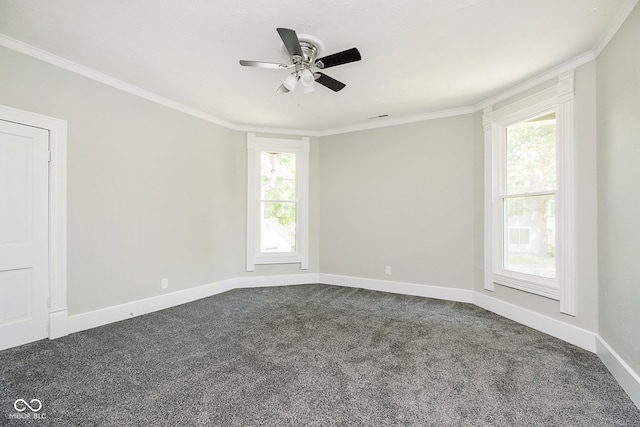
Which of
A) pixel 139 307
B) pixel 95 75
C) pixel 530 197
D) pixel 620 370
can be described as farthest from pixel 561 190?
pixel 95 75

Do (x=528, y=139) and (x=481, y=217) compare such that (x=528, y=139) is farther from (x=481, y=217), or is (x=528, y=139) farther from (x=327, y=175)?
(x=327, y=175)

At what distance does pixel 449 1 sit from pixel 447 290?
3.46 meters

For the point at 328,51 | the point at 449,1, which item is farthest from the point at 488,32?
the point at 328,51

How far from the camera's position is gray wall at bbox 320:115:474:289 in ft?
13.7

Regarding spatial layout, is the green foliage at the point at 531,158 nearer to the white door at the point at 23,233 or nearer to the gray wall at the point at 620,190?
the gray wall at the point at 620,190

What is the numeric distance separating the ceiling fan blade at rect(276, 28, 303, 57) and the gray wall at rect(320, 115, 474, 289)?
108 inches

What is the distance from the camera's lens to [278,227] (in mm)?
5156

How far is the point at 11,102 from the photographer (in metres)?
2.58

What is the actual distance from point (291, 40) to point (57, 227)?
2.77m

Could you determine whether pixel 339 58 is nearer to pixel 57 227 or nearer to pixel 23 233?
pixel 57 227

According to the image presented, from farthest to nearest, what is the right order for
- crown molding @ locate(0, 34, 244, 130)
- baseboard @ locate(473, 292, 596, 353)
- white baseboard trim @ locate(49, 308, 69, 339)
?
1. white baseboard trim @ locate(49, 308, 69, 339)
2. baseboard @ locate(473, 292, 596, 353)
3. crown molding @ locate(0, 34, 244, 130)

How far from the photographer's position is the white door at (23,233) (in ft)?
8.48

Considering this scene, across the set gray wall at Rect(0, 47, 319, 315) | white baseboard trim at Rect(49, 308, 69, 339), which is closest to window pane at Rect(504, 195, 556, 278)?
gray wall at Rect(0, 47, 319, 315)

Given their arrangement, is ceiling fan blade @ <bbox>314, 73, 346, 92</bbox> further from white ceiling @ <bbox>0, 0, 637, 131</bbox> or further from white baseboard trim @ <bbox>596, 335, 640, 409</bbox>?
white baseboard trim @ <bbox>596, 335, 640, 409</bbox>
